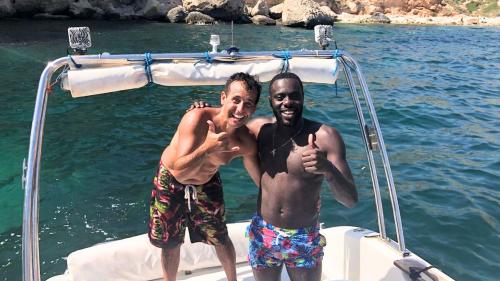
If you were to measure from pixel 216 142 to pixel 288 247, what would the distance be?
91 cm

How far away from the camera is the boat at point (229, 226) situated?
9.97 feet

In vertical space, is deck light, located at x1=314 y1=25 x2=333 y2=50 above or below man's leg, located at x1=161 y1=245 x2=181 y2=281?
above

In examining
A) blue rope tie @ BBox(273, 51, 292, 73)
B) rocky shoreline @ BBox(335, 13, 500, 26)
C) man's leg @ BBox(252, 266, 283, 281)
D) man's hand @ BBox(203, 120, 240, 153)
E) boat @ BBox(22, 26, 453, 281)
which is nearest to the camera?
man's hand @ BBox(203, 120, 240, 153)

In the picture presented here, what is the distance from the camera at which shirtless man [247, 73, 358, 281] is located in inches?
119

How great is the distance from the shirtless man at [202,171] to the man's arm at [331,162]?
0.53 meters

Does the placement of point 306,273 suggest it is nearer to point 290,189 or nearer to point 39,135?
point 290,189

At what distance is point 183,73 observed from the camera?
3.49 metres

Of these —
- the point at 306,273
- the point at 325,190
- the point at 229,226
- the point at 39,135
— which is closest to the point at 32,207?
the point at 39,135

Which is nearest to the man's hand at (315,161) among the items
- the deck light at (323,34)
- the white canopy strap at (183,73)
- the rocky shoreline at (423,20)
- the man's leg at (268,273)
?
the man's leg at (268,273)

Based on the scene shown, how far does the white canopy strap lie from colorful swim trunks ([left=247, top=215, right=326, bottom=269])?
3.89 feet

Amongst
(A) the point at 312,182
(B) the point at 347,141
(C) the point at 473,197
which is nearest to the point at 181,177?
(A) the point at 312,182

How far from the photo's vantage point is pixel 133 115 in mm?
12648

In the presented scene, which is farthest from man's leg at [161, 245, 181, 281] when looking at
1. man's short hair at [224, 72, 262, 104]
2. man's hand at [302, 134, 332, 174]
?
man's hand at [302, 134, 332, 174]

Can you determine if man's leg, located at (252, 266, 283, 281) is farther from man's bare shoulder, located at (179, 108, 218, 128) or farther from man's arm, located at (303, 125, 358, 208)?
man's bare shoulder, located at (179, 108, 218, 128)
